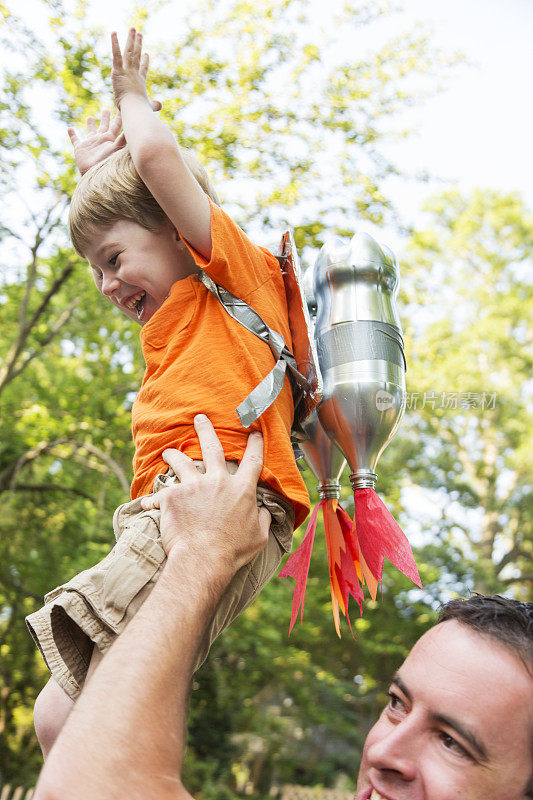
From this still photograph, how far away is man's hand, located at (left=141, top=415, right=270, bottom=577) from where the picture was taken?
148 cm

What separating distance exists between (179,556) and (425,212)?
21.0m

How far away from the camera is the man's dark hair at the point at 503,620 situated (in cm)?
149

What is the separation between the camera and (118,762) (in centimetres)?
104

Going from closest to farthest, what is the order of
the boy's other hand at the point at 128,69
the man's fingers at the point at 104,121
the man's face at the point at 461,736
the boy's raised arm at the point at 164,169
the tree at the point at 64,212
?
the man's face at the point at 461,736 → the boy's raised arm at the point at 164,169 → the boy's other hand at the point at 128,69 → the man's fingers at the point at 104,121 → the tree at the point at 64,212

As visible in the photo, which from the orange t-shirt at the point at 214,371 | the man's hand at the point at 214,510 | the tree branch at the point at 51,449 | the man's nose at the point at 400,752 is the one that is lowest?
the man's nose at the point at 400,752

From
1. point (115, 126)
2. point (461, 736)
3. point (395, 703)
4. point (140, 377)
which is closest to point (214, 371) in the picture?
point (395, 703)

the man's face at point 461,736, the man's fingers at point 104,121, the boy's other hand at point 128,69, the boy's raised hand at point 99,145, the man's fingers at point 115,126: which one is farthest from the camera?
the man's fingers at point 104,121

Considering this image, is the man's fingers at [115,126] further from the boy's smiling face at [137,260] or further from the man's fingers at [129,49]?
the boy's smiling face at [137,260]

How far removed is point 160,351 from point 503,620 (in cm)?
122

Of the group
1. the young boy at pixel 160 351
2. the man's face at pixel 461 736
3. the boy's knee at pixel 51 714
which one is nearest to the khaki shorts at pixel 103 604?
the young boy at pixel 160 351

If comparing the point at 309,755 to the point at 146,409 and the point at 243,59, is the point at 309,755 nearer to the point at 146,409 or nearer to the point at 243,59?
the point at 243,59

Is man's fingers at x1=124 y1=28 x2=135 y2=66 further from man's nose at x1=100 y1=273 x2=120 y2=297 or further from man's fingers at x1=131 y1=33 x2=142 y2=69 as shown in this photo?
man's nose at x1=100 y1=273 x2=120 y2=297

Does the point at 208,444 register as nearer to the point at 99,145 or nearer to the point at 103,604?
the point at 103,604

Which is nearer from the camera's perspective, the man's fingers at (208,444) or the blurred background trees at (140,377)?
the man's fingers at (208,444)
